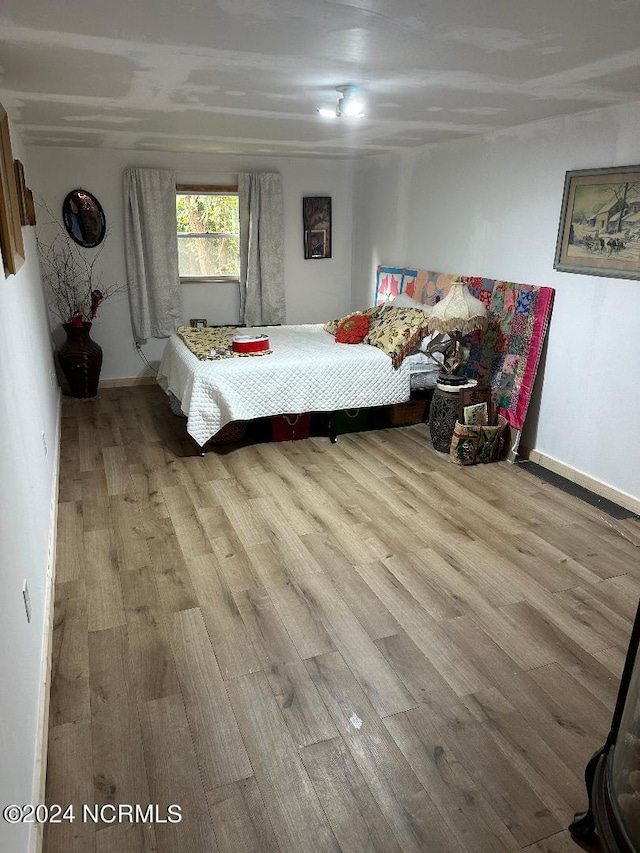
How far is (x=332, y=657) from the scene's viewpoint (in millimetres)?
2256

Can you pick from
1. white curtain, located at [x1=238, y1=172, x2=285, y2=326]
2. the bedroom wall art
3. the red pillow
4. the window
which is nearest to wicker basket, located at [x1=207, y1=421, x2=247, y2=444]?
the red pillow

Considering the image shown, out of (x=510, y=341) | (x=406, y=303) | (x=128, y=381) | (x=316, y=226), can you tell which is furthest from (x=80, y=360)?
(x=510, y=341)

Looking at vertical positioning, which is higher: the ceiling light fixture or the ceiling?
the ceiling

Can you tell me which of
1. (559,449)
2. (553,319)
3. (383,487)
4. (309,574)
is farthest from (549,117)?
(309,574)

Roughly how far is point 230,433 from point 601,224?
8.98 ft

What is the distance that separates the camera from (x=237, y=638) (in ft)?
7.72

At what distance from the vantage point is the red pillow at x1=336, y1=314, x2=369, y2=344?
473cm

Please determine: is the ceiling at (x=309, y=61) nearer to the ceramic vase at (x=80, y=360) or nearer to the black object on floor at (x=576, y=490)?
the ceramic vase at (x=80, y=360)

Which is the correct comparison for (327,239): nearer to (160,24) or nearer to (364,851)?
(160,24)

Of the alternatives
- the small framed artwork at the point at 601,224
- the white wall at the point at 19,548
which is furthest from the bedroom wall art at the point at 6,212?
the small framed artwork at the point at 601,224

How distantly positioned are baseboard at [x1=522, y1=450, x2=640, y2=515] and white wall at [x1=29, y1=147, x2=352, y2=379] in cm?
331

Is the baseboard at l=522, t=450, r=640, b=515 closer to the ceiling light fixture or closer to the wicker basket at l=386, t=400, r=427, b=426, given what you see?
the wicker basket at l=386, t=400, r=427, b=426

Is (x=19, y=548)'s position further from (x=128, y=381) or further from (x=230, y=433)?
(x=128, y=381)

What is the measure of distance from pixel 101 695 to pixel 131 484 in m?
1.80
